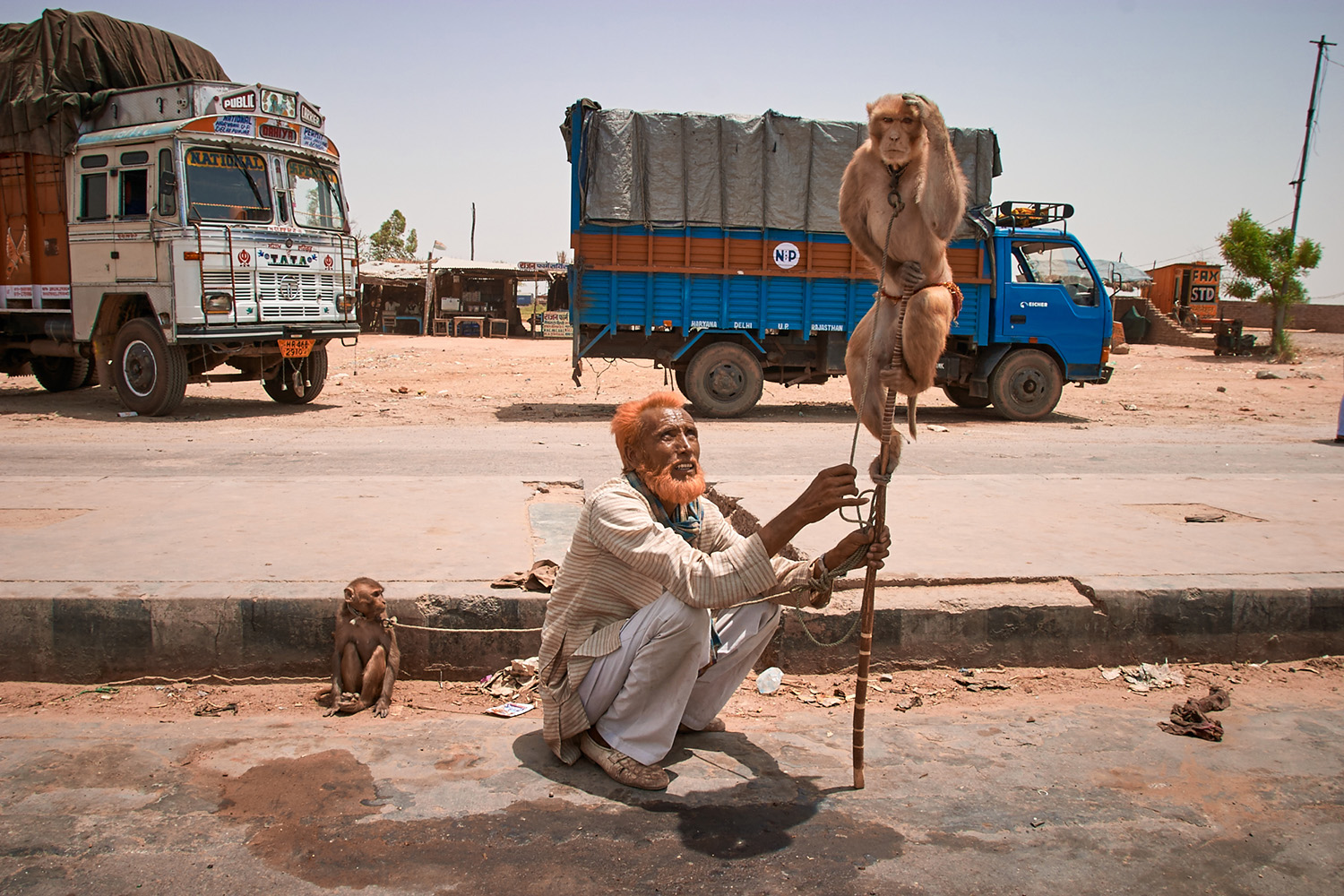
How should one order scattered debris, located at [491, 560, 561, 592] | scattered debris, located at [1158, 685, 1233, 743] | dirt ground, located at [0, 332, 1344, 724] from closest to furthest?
scattered debris, located at [1158, 685, 1233, 743] → dirt ground, located at [0, 332, 1344, 724] → scattered debris, located at [491, 560, 561, 592]

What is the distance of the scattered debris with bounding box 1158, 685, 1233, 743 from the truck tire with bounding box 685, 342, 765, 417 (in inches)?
338

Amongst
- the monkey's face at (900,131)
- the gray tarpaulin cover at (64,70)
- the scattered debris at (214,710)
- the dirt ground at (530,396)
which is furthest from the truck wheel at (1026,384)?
the gray tarpaulin cover at (64,70)

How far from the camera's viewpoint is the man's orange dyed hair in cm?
298

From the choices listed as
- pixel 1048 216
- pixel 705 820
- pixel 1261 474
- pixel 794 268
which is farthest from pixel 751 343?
pixel 705 820

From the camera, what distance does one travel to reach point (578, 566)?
9.89 ft

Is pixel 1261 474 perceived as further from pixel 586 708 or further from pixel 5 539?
pixel 5 539

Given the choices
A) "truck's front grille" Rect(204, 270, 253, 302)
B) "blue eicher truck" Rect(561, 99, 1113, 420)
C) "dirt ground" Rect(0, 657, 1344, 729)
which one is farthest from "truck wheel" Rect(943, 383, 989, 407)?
"dirt ground" Rect(0, 657, 1344, 729)

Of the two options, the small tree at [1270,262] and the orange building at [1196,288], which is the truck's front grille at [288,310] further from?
the orange building at [1196,288]

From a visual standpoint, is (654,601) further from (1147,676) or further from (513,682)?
(1147,676)

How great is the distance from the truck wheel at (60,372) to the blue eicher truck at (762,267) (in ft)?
25.2

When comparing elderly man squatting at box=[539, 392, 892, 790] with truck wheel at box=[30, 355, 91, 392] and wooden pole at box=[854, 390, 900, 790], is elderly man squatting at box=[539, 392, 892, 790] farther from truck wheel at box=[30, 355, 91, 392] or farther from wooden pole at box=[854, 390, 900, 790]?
truck wheel at box=[30, 355, 91, 392]

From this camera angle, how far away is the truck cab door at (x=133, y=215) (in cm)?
1016

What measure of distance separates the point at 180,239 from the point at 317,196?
6.16ft

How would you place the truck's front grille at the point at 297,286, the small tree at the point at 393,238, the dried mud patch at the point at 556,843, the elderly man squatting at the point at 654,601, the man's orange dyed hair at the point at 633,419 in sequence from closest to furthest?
the dried mud patch at the point at 556,843 → the elderly man squatting at the point at 654,601 → the man's orange dyed hair at the point at 633,419 → the truck's front grille at the point at 297,286 → the small tree at the point at 393,238
